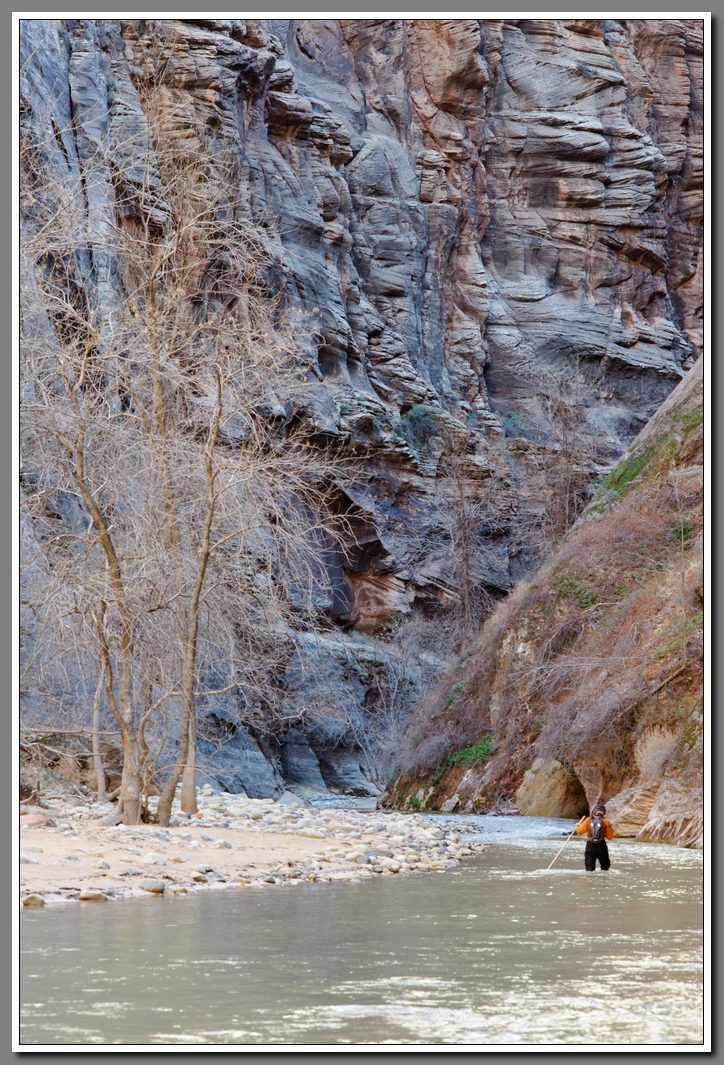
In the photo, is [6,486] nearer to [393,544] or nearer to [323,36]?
[393,544]

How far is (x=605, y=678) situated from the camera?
63.1 ft

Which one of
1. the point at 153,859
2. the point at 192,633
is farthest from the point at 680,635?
the point at 153,859

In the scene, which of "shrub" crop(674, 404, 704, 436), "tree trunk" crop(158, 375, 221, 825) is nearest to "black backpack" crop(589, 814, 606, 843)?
"tree trunk" crop(158, 375, 221, 825)

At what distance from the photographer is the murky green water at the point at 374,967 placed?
5656mm

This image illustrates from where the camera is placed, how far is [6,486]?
25.2 ft

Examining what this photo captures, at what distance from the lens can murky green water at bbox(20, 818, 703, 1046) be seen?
5.66 metres

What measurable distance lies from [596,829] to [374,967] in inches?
226

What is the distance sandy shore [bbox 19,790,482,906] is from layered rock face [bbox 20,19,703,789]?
853 inches

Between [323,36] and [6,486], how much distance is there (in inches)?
1642

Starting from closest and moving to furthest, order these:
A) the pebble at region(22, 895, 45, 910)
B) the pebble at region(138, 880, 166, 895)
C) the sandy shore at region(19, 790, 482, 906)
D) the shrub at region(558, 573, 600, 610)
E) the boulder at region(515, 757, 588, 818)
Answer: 1. the pebble at region(22, 895, 45, 910)
2. the pebble at region(138, 880, 166, 895)
3. the sandy shore at region(19, 790, 482, 906)
4. the boulder at region(515, 757, 588, 818)
5. the shrub at region(558, 573, 600, 610)

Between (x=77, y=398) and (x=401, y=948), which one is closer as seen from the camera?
(x=401, y=948)

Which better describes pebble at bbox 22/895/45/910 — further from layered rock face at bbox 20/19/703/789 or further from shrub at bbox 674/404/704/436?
layered rock face at bbox 20/19/703/789

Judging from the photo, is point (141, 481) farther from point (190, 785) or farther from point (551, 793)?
point (551, 793)

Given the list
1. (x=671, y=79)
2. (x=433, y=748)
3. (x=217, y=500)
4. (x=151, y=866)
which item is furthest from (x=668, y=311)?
(x=151, y=866)
